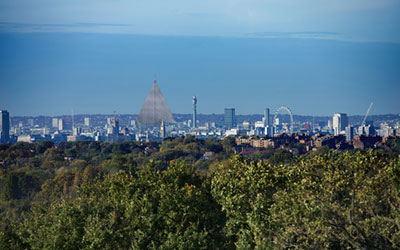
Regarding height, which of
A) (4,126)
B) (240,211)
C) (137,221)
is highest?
(240,211)

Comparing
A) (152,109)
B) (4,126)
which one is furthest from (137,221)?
(4,126)

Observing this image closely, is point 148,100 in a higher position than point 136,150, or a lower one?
higher

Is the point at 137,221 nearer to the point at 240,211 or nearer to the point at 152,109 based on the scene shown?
the point at 240,211

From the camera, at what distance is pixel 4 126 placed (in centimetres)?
19562

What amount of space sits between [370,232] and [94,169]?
160ft

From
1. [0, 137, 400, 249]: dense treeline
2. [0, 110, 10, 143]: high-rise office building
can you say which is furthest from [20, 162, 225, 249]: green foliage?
[0, 110, 10, 143]: high-rise office building

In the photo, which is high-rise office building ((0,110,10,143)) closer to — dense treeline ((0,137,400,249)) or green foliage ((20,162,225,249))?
dense treeline ((0,137,400,249))

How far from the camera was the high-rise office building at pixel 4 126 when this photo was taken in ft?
632

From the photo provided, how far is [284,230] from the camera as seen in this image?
18047 mm

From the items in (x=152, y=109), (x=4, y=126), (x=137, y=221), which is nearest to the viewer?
(x=137, y=221)

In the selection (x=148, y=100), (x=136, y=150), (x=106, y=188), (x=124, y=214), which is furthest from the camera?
(x=148, y=100)

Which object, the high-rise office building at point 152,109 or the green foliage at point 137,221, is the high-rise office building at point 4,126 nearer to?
the high-rise office building at point 152,109

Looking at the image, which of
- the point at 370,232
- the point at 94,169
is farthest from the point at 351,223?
the point at 94,169

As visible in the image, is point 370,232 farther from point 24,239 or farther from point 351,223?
point 24,239
